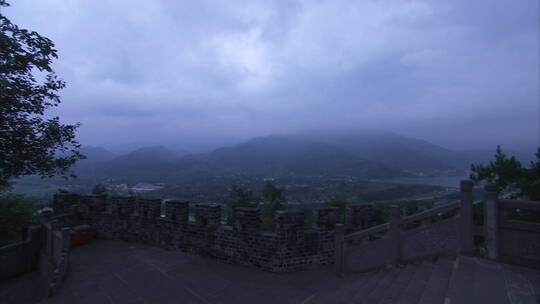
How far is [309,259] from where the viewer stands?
6188 mm

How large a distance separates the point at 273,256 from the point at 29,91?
19.2ft

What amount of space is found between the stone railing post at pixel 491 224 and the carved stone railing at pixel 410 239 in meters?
0.26

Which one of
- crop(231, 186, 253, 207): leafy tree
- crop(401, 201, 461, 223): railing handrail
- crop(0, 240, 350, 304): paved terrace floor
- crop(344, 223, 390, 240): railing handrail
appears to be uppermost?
crop(401, 201, 461, 223): railing handrail

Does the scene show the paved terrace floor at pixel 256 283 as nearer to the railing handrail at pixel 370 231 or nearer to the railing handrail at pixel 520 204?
the railing handrail at pixel 370 231

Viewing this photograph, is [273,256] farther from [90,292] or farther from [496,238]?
[496,238]

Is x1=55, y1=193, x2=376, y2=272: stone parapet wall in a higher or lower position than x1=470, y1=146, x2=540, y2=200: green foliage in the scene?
lower

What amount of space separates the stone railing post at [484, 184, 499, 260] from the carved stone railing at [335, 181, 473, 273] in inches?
10.1

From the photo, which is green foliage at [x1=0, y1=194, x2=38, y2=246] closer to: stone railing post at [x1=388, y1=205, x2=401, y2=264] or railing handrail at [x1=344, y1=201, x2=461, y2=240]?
railing handrail at [x1=344, y1=201, x2=461, y2=240]

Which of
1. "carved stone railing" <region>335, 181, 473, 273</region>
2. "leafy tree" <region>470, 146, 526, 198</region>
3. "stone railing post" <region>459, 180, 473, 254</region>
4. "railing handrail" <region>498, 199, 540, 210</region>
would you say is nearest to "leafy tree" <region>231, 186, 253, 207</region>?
"leafy tree" <region>470, 146, 526, 198</region>

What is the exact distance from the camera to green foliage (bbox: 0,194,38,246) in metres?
15.5

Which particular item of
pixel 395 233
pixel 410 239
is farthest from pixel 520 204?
pixel 395 233

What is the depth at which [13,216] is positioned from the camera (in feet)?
54.2

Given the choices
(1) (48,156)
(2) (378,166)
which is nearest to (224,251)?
(1) (48,156)

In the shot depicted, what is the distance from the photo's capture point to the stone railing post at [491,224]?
455 centimetres
